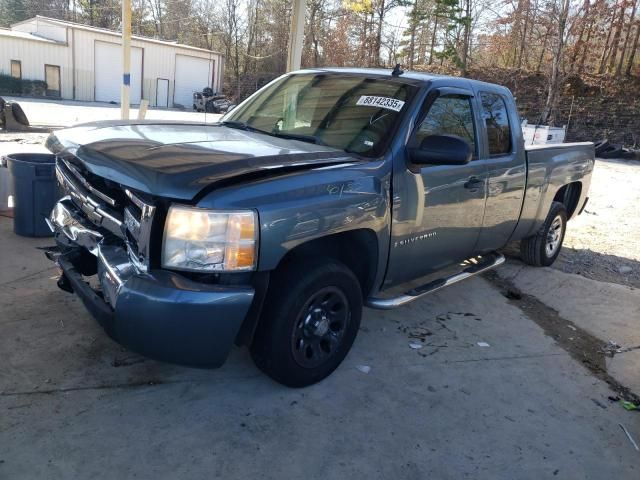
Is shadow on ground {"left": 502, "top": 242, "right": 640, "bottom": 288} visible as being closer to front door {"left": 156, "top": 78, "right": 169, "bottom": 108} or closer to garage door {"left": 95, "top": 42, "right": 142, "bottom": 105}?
garage door {"left": 95, "top": 42, "right": 142, "bottom": 105}

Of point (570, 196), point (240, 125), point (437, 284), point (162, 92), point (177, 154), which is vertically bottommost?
point (437, 284)

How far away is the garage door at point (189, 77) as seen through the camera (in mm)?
38531

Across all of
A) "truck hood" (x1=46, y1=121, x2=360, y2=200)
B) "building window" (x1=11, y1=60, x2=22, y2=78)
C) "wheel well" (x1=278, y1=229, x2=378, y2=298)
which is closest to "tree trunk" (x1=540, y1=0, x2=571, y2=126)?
"truck hood" (x1=46, y1=121, x2=360, y2=200)

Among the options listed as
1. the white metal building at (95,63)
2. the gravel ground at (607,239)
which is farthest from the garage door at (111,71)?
the gravel ground at (607,239)

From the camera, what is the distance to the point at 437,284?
13.3ft

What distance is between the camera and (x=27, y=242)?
5305 millimetres

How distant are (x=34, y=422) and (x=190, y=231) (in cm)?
131

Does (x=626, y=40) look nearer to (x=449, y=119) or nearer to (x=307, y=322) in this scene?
(x=449, y=119)

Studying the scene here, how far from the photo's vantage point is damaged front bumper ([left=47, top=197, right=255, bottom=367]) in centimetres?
246

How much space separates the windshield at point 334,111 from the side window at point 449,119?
21 cm

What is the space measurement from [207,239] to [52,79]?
36.4 metres

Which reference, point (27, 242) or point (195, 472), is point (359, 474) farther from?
point (27, 242)

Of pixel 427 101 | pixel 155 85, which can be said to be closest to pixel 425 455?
pixel 427 101

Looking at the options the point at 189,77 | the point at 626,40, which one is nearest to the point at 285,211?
the point at 626,40
